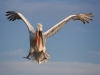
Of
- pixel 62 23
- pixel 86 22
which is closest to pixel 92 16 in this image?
pixel 86 22

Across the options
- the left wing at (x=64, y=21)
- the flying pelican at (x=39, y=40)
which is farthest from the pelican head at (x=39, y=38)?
the left wing at (x=64, y=21)

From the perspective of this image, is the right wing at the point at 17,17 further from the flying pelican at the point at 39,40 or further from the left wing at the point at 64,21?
the left wing at the point at 64,21

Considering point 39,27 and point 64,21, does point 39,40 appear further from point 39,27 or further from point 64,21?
point 64,21

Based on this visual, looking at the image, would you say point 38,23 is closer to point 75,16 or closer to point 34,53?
point 34,53

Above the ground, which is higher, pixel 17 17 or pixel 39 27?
pixel 17 17

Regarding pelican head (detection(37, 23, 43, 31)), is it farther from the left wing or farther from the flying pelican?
the left wing

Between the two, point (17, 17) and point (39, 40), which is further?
point (17, 17)

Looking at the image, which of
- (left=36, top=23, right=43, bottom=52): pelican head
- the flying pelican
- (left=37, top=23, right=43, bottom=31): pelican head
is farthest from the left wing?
(left=37, top=23, right=43, bottom=31): pelican head

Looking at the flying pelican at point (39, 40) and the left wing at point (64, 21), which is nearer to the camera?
the flying pelican at point (39, 40)

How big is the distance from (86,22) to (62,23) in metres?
2.38

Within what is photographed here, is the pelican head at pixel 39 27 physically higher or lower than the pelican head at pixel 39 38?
higher

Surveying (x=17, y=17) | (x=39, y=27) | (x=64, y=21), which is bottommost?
(x=39, y=27)

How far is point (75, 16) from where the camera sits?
84.5 feet

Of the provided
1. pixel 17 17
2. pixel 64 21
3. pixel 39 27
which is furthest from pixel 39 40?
pixel 17 17
